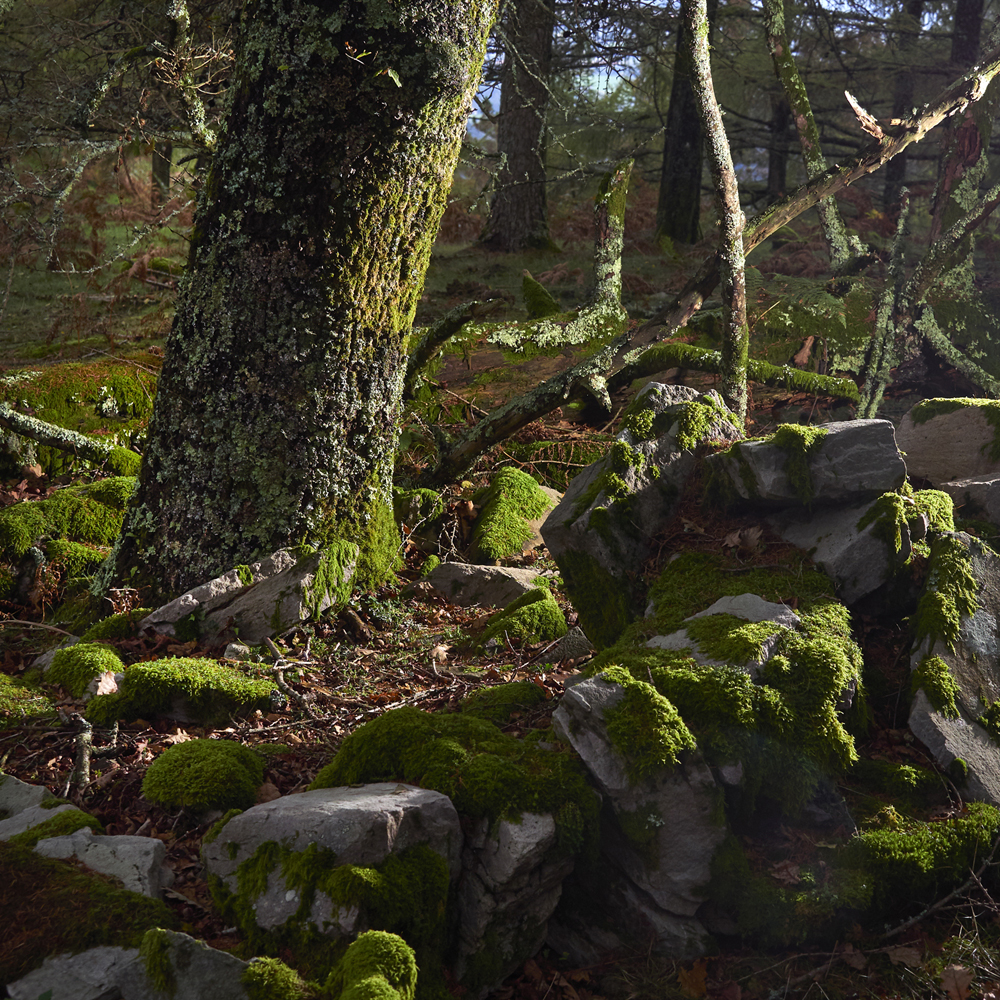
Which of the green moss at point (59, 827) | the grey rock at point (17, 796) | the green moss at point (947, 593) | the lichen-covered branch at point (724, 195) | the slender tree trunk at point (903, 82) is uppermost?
the slender tree trunk at point (903, 82)

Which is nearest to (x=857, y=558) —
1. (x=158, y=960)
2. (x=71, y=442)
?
(x=158, y=960)

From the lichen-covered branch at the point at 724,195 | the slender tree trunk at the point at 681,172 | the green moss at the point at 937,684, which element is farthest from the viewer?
the slender tree trunk at the point at 681,172

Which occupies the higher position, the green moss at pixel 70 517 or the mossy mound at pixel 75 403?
the mossy mound at pixel 75 403

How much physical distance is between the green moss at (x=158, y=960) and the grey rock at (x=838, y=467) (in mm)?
3231

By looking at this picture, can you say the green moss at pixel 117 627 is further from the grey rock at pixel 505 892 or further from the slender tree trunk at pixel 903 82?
the slender tree trunk at pixel 903 82

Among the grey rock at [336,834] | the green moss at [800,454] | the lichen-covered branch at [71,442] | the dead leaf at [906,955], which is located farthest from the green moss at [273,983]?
the lichen-covered branch at [71,442]

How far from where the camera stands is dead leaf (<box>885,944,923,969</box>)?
261 cm

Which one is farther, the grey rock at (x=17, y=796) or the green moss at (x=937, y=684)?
the green moss at (x=937, y=684)

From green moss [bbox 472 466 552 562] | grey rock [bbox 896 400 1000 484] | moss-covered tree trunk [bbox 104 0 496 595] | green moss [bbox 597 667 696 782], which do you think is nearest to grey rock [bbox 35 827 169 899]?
green moss [bbox 597 667 696 782]

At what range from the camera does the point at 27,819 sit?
2846 millimetres

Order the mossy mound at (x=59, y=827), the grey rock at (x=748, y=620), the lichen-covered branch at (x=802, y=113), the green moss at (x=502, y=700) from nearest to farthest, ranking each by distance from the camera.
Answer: the mossy mound at (x=59, y=827), the grey rock at (x=748, y=620), the green moss at (x=502, y=700), the lichen-covered branch at (x=802, y=113)

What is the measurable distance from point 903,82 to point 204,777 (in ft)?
56.8

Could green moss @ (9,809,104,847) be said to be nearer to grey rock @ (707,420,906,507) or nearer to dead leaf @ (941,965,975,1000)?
dead leaf @ (941,965,975,1000)

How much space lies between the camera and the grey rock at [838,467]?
3885mm
